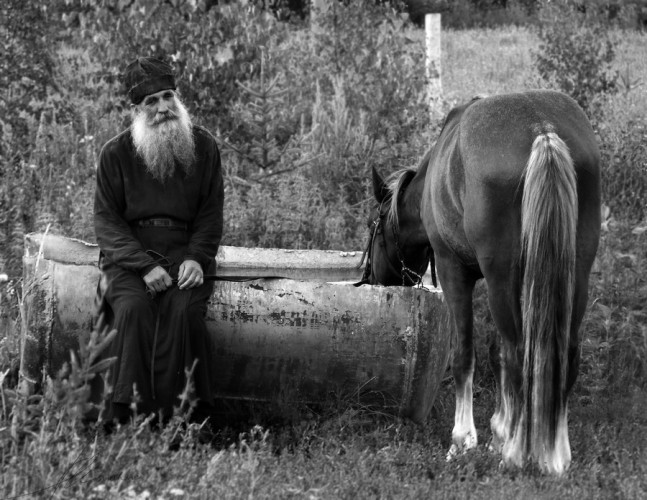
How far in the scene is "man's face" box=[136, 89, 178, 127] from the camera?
546 cm

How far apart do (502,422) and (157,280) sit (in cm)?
186

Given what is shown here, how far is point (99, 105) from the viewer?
10.2m

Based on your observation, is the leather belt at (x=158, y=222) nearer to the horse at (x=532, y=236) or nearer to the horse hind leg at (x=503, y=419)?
the horse at (x=532, y=236)

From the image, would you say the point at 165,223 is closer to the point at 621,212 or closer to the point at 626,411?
the point at 626,411

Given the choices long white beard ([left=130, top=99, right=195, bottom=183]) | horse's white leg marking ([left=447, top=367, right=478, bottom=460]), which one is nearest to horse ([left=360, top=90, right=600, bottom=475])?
horse's white leg marking ([left=447, top=367, right=478, bottom=460])

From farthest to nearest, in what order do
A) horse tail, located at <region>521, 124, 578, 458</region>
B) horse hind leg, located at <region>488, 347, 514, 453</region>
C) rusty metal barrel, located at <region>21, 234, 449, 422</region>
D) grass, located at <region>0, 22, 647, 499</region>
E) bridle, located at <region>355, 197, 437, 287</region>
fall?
bridle, located at <region>355, 197, 437, 287</region>, rusty metal barrel, located at <region>21, 234, 449, 422</region>, horse hind leg, located at <region>488, 347, 514, 453</region>, horse tail, located at <region>521, 124, 578, 458</region>, grass, located at <region>0, 22, 647, 499</region>

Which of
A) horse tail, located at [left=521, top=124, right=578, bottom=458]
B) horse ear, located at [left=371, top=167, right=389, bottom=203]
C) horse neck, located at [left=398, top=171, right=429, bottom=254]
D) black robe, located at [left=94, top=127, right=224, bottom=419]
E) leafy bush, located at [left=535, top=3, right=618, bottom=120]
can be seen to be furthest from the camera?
leafy bush, located at [left=535, top=3, right=618, bottom=120]

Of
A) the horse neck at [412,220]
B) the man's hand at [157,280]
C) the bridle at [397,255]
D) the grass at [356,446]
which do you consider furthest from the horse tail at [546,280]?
the man's hand at [157,280]

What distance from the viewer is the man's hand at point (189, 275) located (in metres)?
5.23

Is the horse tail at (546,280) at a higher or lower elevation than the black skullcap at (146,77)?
lower

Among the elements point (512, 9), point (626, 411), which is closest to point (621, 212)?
point (626, 411)

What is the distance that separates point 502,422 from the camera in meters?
4.90

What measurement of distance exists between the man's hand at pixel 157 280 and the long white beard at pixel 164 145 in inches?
21.1

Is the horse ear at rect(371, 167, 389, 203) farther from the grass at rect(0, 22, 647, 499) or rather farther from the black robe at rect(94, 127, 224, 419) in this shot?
the grass at rect(0, 22, 647, 499)
